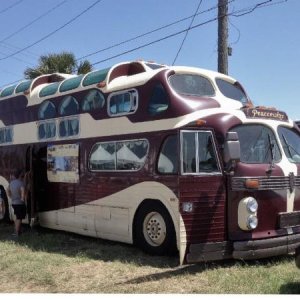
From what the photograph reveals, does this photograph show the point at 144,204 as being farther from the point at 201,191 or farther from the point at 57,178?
the point at 57,178

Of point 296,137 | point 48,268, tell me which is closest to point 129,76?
point 296,137

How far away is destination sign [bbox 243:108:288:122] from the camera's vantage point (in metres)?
8.70

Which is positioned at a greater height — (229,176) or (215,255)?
(229,176)

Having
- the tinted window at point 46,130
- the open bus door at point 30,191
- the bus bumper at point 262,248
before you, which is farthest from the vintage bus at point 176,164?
the open bus door at point 30,191

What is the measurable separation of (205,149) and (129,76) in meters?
2.51

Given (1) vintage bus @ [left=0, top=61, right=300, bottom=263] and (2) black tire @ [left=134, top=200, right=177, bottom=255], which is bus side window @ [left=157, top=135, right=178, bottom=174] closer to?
(1) vintage bus @ [left=0, top=61, right=300, bottom=263]

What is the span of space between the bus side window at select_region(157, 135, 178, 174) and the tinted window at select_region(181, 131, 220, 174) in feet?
0.91

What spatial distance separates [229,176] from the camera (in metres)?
8.21

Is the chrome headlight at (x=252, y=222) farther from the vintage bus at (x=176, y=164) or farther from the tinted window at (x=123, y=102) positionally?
Answer: the tinted window at (x=123, y=102)

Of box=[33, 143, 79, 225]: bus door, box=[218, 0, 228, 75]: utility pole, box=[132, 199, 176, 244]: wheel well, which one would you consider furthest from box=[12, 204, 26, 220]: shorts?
box=[218, 0, 228, 75]: utility pole

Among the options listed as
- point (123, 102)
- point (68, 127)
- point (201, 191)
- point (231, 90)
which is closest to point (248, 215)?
point (201, 191)

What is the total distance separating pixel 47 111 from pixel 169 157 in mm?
4311

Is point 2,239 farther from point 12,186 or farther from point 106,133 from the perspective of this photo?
point 106,133

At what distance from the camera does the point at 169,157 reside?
8.53 m
